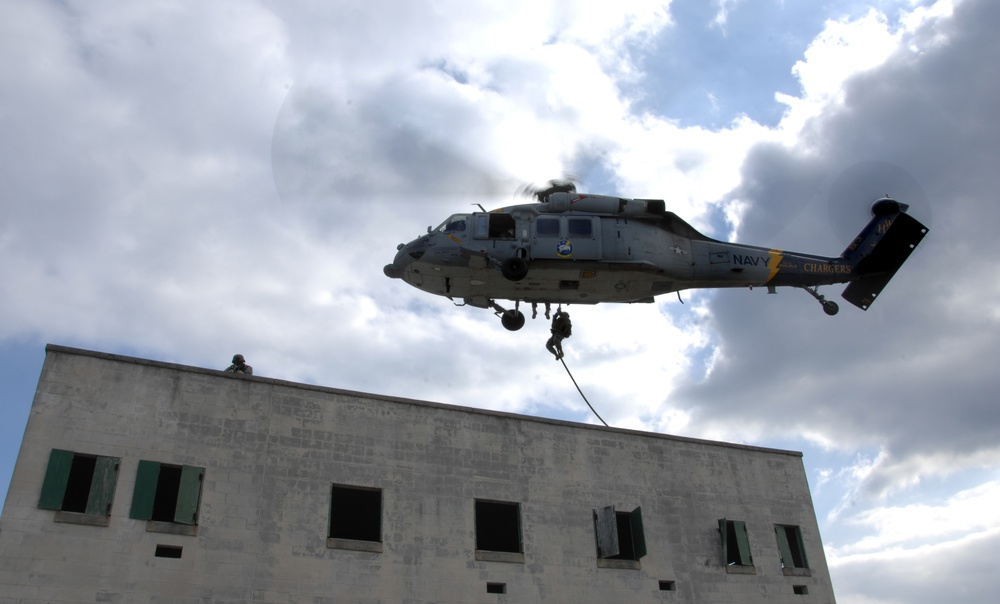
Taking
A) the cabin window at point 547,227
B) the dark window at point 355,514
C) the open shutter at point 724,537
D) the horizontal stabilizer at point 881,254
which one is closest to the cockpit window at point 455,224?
the cabin window at point 547,227

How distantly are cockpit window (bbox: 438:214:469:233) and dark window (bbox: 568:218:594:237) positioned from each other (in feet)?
9.10

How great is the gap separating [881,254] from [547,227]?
33.7ft

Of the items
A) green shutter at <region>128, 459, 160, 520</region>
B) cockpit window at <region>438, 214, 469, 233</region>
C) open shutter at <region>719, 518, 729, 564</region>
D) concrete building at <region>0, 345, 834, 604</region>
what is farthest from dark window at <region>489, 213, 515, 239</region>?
open shutter at <region>719, 518, 729, 564</region>

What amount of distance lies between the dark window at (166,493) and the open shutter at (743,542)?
16876mm

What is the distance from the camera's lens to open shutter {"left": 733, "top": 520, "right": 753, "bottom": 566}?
92.4ft

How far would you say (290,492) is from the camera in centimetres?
2311

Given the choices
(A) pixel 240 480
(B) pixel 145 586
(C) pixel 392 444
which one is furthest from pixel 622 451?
(B) pixel 145 586

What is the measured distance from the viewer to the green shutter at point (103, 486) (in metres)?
20.8

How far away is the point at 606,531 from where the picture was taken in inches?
1039

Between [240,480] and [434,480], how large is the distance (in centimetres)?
544

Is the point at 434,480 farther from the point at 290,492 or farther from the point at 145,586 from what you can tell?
the point at 145,586

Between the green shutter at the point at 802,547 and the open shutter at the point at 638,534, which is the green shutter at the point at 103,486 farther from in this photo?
the green shutter at the point at 802,547

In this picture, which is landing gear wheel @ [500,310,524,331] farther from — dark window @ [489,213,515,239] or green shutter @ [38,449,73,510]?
green shutter @ [38,449,73,510]

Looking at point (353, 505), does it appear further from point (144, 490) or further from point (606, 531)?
point (606, 531)
